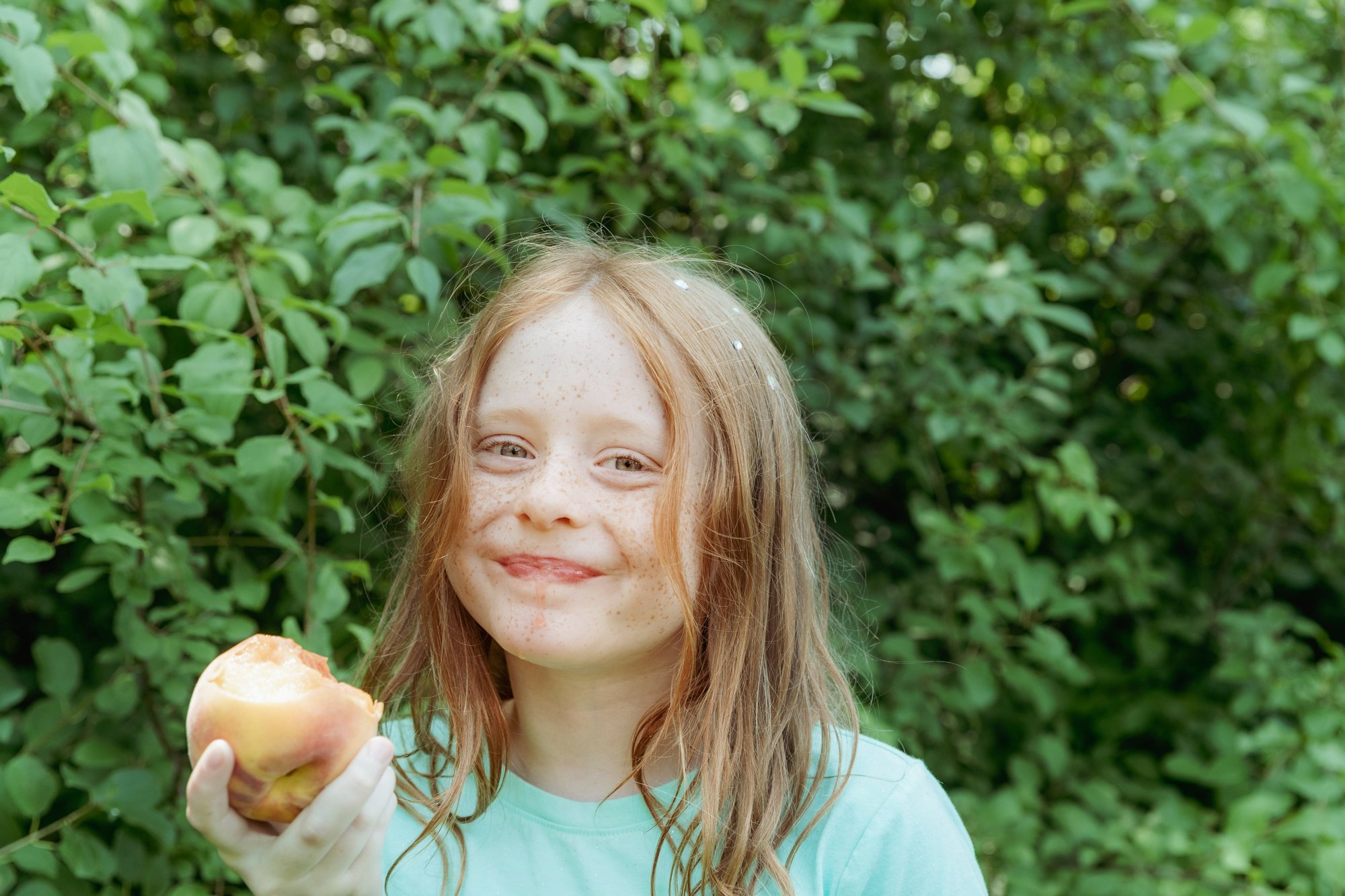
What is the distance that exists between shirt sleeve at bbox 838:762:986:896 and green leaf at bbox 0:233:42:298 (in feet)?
3.25

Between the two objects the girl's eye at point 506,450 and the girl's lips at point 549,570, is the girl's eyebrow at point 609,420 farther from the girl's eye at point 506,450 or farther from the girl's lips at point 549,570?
the girl's lips at point 549,570

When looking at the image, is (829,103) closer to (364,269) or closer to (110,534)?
(364,269)

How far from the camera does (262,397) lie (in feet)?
4.51

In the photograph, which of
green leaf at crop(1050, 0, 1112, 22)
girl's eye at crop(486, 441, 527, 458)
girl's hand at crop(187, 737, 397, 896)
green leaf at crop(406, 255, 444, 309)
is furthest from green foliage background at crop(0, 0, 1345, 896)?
girl's hand at crop(187, 737, 397, 896)

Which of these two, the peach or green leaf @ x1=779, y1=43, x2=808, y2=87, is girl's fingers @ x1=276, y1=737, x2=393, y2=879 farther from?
green leaf @ x1=779, y1=43, x2=808, y2=87

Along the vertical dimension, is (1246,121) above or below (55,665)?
above

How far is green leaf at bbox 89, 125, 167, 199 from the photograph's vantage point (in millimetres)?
1459

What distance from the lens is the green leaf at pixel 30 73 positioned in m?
1.29

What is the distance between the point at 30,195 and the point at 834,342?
1.57 m

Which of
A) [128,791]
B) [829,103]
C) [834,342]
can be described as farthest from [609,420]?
[834,342]

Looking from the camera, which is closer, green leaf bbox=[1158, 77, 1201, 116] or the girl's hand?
the girl's hand

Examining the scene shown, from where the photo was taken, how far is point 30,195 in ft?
3.84

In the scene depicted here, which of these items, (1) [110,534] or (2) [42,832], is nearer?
(1) [110,534]

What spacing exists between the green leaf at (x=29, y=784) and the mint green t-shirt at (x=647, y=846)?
55cm
